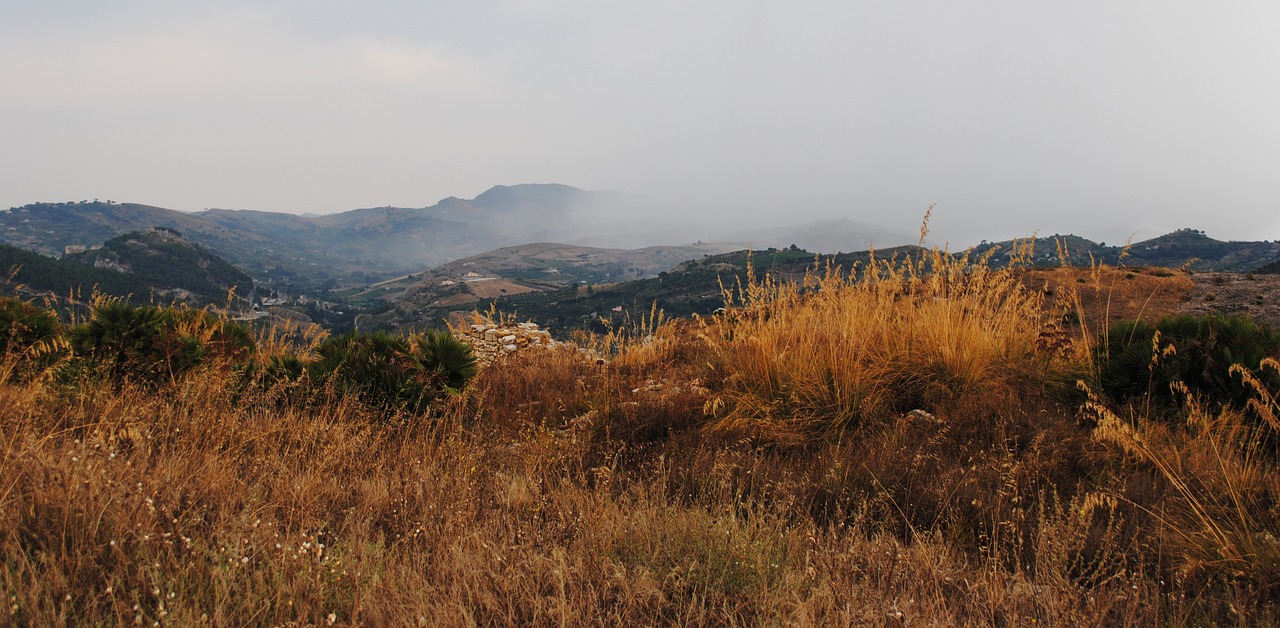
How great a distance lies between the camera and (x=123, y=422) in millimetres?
3330

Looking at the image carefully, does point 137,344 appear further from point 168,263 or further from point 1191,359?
point 168,263

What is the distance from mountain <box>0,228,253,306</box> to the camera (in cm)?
9088

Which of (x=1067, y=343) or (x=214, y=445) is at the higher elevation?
(x=1067, y=343)

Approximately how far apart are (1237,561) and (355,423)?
4.57 meters

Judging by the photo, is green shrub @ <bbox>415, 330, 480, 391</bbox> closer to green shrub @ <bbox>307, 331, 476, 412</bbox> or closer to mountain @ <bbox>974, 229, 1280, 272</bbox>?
green shrub @ <bbox>307, 331, 476, 412</bbox>

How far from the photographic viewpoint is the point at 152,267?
13850 centimetres

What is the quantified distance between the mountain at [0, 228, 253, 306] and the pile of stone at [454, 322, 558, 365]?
4278 inches

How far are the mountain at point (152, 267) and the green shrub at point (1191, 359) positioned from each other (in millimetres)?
117874

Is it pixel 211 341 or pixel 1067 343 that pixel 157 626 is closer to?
pixel 211 341

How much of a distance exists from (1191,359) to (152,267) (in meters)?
184

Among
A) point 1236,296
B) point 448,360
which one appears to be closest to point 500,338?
point 448,360

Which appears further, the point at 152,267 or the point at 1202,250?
the point at 152,267

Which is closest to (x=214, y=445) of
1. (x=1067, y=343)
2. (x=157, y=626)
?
(x=157, y=626)

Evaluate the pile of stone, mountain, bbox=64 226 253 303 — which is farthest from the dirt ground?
mountain, bbox=64 226 253 303
